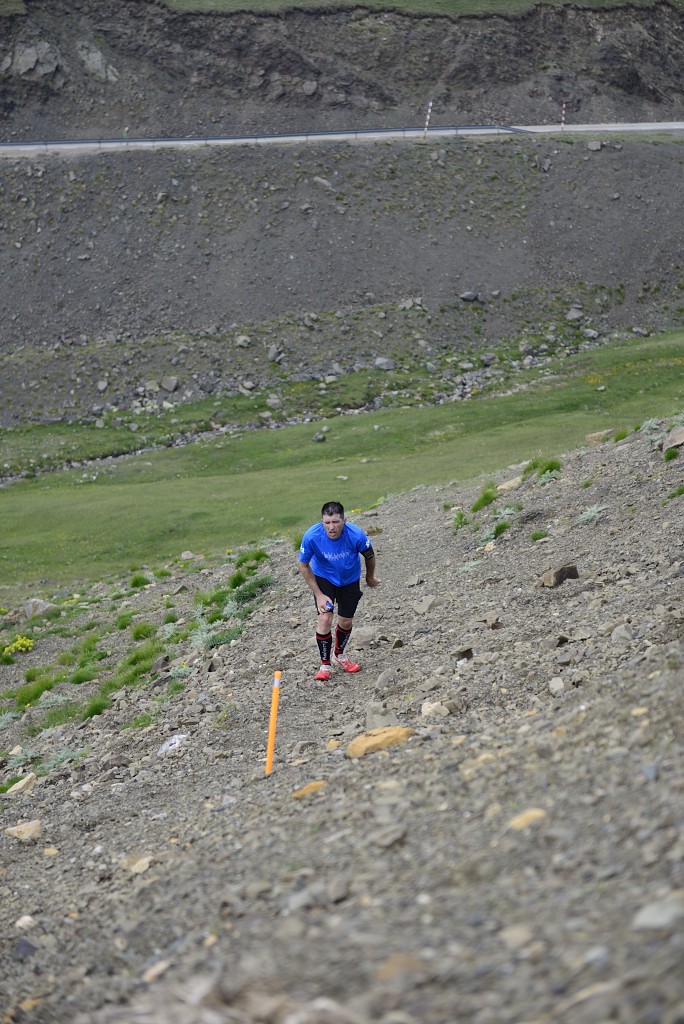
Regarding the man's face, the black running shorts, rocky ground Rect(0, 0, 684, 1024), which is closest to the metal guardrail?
rocky ground Rect(0, 0, 684, 1024)

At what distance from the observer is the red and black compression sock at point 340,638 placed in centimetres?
1642

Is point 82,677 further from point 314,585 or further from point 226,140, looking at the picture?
point 226,140

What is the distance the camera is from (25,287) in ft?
217

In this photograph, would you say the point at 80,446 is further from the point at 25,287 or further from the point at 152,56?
the point at 152,56

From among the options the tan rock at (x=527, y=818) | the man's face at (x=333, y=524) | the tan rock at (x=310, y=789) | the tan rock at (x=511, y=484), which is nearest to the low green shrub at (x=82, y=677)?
the man's face at (x=333, y=524)

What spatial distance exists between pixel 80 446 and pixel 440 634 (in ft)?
138

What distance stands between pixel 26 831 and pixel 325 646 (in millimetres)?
5292

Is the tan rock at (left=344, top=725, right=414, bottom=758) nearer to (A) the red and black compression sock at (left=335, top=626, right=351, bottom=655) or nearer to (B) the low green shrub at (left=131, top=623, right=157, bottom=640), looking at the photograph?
(A) the red and black compression sock at (left=335, top=626, right=351, bottom=655)

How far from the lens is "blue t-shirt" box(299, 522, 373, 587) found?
51.1ft

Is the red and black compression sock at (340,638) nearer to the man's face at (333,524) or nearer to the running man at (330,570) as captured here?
the running man at (330,570)

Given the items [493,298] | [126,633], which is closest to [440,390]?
[493,298]

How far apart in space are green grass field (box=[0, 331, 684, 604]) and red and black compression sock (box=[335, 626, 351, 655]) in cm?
1649

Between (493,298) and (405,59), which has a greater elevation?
(405,59)

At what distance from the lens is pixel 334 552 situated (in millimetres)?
15617
